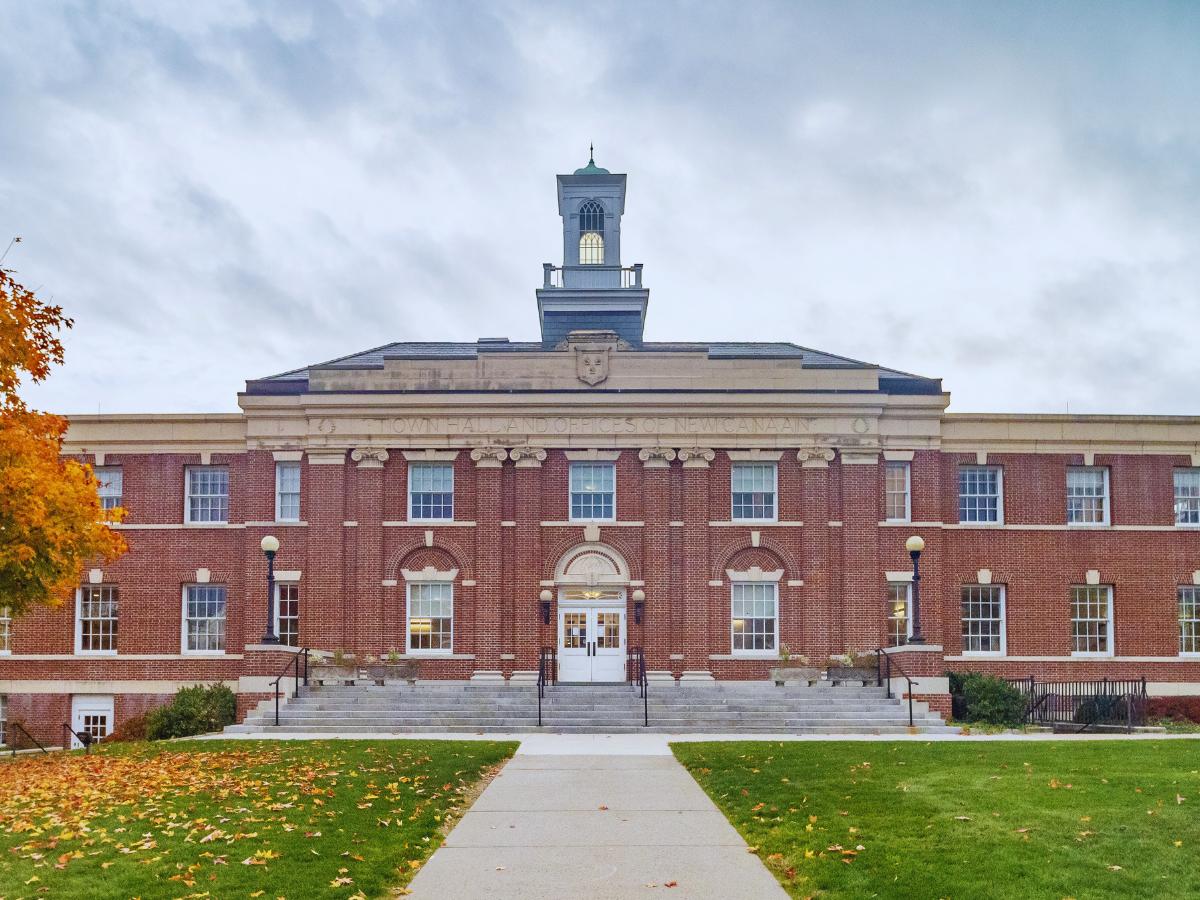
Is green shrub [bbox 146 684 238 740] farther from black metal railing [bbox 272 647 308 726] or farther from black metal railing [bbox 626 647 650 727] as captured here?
black metal railing [bbox 626 647 650 727]

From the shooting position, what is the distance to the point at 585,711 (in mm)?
28797

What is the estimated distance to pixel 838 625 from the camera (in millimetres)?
33625

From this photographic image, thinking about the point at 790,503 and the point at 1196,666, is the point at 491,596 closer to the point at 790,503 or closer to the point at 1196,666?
the point at 790,503

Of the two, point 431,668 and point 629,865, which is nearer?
point 629,865

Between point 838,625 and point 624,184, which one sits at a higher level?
point 624,184

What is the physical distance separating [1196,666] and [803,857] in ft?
90.0

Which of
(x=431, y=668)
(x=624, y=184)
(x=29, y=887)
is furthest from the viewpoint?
(x=624, y=184)

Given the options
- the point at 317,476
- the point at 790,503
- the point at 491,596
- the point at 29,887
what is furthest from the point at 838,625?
the point at 29,887

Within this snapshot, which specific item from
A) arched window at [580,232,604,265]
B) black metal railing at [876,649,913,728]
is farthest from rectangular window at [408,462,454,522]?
black metal railing at [876,649,913,728]

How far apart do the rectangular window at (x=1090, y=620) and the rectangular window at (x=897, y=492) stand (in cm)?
532

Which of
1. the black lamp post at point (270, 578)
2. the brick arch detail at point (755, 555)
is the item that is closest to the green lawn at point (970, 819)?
the black lamp post at point (270, 578)

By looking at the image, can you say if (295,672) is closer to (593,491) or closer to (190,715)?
(190,715)

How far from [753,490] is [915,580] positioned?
622cm

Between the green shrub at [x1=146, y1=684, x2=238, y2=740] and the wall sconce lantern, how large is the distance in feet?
35.1
